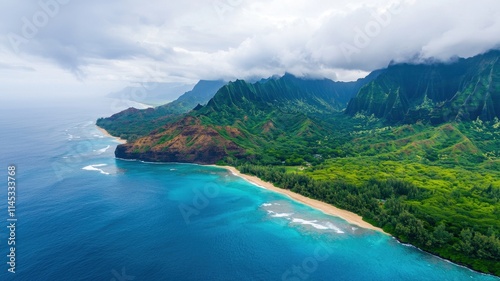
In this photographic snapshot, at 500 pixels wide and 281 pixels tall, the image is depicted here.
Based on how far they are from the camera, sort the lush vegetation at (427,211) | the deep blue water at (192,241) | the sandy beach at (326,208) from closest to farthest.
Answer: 1. the deep blue water at (192,241)
2. the lush vegetation at (427,211)
3. the sandy beach at (326,208)

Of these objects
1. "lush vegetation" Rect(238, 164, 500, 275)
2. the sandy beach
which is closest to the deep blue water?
the sandy beach

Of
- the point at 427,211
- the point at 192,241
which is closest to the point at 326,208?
the point at 427,211

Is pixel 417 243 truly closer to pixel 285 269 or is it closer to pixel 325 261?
pixel 325 261

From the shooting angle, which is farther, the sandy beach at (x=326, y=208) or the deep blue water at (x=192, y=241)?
the sandy beach at (x=326, y=208)

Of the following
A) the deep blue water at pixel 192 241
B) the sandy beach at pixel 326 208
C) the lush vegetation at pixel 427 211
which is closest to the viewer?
the deep blue water at pixel 192 241

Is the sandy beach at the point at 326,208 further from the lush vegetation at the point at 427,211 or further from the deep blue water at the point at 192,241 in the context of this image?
the deep blue water at the point at 192,241

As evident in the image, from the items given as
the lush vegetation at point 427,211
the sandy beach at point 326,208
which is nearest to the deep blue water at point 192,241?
the sandy beach at point 326,208

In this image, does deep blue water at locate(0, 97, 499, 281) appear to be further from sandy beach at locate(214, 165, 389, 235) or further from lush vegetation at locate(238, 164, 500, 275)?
lush vegetation at locate(238, 164, 500, 275)

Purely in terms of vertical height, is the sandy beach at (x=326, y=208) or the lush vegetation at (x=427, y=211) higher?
the lush vegetation at (x=427, y=211)

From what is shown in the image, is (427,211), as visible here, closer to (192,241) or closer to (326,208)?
(326,208)
